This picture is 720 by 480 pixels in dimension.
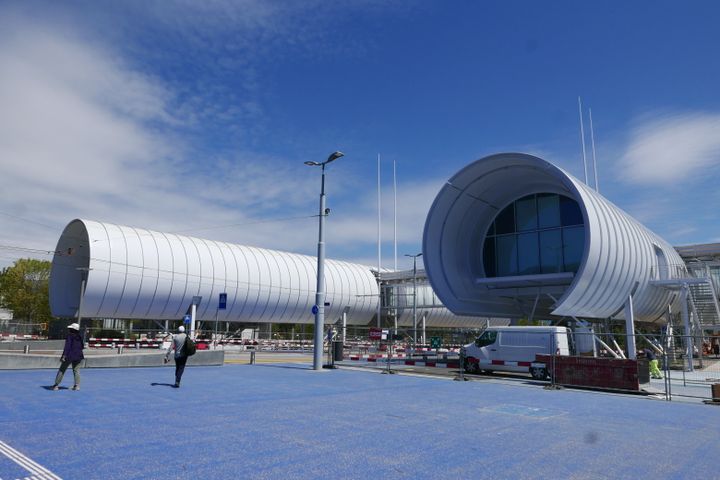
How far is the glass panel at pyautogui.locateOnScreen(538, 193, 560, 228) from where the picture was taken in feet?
90.1

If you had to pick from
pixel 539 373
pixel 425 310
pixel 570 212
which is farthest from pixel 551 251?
pixel 425 310

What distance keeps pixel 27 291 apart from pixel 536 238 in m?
60.6

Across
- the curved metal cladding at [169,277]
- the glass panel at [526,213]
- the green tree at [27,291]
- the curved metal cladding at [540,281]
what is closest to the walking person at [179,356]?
the curved metal cladding at [540,281]

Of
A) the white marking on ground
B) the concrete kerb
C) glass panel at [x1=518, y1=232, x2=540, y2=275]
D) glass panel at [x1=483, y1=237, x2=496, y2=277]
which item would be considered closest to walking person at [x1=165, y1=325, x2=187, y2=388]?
the concrete kerb

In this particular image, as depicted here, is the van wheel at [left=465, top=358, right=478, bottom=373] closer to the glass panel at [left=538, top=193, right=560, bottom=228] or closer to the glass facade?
the glass facade

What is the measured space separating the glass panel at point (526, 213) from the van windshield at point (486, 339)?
390 inches

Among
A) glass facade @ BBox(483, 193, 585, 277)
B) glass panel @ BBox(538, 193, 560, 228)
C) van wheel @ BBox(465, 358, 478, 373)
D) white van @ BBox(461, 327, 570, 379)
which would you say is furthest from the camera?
glass panel @ BBox(538, 193, 560, 228)

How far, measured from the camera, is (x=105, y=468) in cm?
568

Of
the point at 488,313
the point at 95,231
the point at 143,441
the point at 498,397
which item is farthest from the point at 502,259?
the point at 95,231

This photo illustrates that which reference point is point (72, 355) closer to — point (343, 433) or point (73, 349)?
point (73, 349)

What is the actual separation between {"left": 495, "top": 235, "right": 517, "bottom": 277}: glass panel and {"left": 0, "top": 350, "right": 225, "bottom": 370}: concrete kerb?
16.1 metres

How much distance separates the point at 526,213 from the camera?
2878cm

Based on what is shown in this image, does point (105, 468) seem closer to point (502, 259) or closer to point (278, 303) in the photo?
point (502, 259)

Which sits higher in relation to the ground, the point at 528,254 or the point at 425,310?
the point at 528,254
